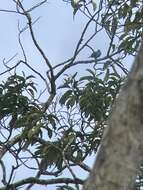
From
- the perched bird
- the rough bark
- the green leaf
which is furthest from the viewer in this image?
the perched bird

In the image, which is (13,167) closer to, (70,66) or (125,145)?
(70,66)

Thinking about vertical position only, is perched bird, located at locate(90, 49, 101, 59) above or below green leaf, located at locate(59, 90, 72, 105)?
above

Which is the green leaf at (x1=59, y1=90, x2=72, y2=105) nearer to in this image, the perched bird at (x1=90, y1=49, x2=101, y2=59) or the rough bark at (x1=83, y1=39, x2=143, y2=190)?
the perched bird at (x1=90, y1=49, x2=101, y2=59)

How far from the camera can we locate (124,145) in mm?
1473

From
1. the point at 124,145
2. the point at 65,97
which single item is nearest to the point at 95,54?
the point at 65,97

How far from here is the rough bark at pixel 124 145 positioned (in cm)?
147

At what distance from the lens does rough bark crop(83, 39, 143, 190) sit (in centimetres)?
147

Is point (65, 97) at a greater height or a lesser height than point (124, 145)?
greater

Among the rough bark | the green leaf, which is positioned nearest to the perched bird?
the green leaf

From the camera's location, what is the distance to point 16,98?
3963 millimetres

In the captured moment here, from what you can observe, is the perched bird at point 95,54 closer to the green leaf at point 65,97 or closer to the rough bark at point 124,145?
the green leaf at point 65,97

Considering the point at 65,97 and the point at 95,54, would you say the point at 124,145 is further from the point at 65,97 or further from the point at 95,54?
the point at 95,54

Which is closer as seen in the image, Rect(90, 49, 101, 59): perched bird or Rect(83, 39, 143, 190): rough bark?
Rect(83, 39, 143, 190): rough bark

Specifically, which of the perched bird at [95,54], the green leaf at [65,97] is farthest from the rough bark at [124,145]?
the perched bird at [95,54]
